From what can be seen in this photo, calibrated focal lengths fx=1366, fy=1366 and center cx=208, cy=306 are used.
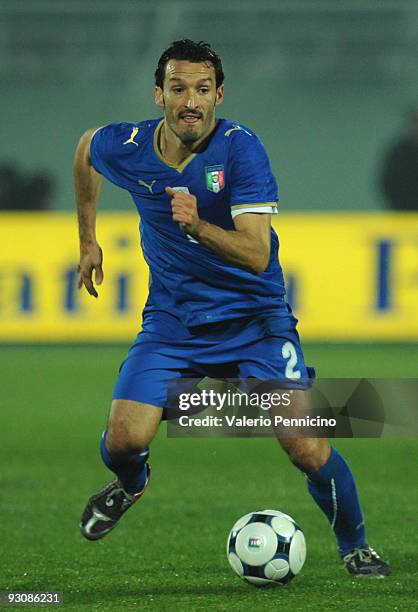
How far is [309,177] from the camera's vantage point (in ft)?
65.0

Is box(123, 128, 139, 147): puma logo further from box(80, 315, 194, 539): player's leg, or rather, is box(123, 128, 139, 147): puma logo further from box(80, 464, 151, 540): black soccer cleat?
box(80, 464, 151, 540): black soccer cleat

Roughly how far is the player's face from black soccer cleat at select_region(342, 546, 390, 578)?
163 centimetres

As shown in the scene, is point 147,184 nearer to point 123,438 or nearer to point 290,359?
point 290,359

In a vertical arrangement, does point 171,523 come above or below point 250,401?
below

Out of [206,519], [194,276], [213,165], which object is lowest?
[206,519]

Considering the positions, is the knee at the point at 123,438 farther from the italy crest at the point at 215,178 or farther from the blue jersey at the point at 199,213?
the italy crest at the point at 215,178

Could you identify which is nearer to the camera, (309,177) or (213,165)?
(213,165)

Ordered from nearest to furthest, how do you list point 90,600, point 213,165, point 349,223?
1. point 90,600
2. point 213,165
3. point 349,223

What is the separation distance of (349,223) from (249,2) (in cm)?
567

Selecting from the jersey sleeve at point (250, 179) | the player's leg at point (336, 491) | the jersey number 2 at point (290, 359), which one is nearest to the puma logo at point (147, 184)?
the jersey sleeve at point (250, 179)

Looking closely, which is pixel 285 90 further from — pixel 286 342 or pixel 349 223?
pixel 286 342

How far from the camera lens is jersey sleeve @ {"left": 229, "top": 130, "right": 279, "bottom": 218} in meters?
4.71

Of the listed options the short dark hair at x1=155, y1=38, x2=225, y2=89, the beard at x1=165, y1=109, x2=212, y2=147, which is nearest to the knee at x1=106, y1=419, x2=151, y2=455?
the beard at x1=165, y1=109, x2=212, y2=147

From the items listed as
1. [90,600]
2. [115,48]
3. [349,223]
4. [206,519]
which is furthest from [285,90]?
[90,600]
